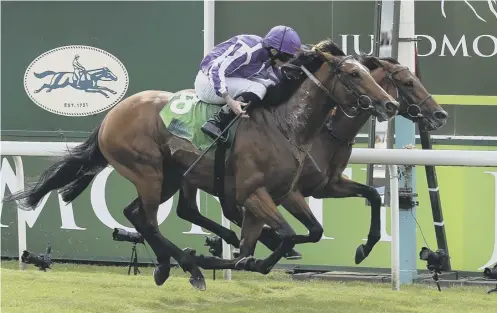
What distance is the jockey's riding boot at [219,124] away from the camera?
565 centimetres

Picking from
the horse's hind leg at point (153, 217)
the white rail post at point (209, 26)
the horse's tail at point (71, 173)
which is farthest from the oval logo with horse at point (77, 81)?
the horse's hind leg at point (153, 217)

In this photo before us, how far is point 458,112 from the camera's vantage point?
296 inches

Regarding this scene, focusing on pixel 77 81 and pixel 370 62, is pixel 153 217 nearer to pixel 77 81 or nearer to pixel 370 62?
pixel 370 62

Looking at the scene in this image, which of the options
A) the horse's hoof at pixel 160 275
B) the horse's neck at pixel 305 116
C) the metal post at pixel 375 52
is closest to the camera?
the horse's neck at pixel 305 116

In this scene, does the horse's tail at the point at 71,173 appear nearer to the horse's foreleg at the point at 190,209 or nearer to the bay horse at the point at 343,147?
the horse's foreleg at the point at 190,209

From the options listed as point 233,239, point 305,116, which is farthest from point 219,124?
point 233,239

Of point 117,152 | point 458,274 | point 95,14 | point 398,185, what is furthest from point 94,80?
point 458,274

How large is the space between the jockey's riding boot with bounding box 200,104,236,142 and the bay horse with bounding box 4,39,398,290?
87mm

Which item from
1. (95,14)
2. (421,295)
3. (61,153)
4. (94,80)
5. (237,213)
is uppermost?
(95,14)

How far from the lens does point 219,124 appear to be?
18.6ft

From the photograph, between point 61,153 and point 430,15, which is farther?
point 430,15

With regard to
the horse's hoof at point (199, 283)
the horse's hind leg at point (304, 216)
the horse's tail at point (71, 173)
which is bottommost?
the horse's hoof at point (199, 283)

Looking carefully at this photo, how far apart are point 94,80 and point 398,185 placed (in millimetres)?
2676

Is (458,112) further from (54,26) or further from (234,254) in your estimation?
(54,26)
